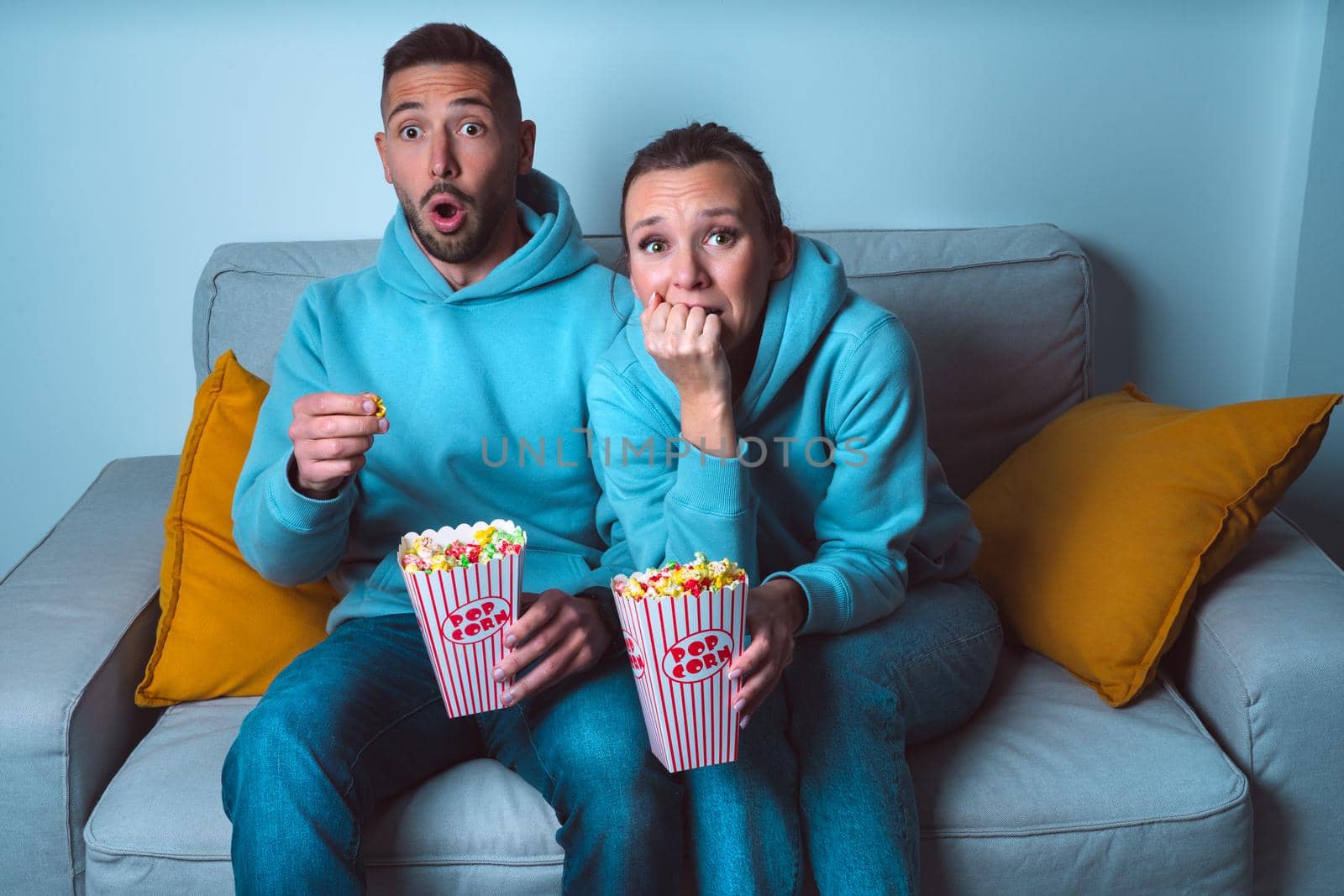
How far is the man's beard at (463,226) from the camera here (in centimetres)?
180

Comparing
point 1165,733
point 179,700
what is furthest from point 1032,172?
point 179,700

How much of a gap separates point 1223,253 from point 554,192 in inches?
56.4

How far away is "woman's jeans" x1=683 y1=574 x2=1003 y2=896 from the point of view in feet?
4.48

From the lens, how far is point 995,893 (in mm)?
1495

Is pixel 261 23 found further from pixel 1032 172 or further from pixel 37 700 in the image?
pixel 1032 172

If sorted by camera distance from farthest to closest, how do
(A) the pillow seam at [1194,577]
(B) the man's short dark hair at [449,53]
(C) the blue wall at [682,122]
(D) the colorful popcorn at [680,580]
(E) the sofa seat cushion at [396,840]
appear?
(C) the blue wall at [682,122]
(B) the man's short dark hair at [449,53]
(A) the pillow seam at [1194,577]
(E) the sofa seat cushion at [396,840]
(D) the colorful popcorn at [680,580]

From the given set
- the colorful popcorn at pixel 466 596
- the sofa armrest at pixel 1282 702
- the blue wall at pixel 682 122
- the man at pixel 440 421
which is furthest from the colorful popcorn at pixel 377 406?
the sofa armrest at pixel 1282 702

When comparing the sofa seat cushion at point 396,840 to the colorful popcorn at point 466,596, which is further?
the sofa seat cushion at point 396,840

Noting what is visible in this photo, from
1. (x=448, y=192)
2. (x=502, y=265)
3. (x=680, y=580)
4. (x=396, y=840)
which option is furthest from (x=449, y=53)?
(x=396, y=840)

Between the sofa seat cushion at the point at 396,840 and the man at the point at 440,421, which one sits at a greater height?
the man at the point at 440,421

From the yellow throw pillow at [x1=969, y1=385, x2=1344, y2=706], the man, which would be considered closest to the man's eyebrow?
the man

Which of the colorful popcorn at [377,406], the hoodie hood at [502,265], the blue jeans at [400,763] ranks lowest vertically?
the blue jeans at [400,763]

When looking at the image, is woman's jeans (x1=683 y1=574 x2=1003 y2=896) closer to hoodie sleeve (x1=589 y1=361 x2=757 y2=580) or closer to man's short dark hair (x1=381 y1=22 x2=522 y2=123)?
hoodie sleeve (x1=589 y1=361 x2=757 y2=580)

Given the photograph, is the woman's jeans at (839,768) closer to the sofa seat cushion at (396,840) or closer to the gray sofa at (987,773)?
the gray sofa at (987,773)
